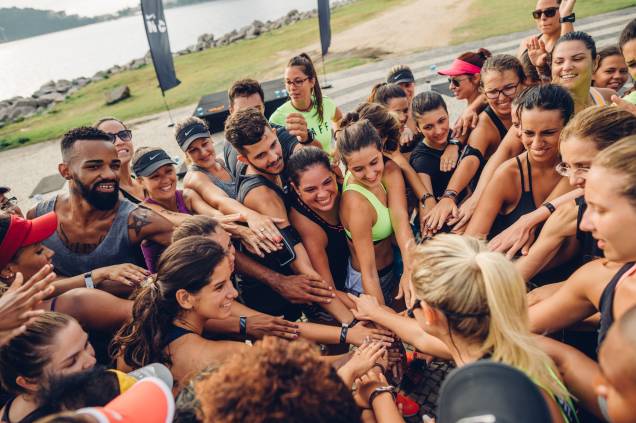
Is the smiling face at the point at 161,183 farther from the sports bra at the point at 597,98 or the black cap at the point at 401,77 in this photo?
the sports bra at the point at 597,98

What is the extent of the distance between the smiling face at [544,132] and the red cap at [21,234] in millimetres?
3419

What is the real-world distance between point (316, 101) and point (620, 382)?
475 centimetres

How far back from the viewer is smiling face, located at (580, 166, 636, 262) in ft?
5.89

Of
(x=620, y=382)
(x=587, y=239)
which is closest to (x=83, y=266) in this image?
(x=620, y=382)

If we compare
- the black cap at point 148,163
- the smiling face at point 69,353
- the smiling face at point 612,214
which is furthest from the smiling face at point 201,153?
the smiling face at point 612,214

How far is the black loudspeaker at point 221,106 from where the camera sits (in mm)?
10723

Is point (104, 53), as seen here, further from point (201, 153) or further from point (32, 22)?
point (32, 22)

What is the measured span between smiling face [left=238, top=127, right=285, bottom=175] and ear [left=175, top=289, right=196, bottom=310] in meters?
1.34

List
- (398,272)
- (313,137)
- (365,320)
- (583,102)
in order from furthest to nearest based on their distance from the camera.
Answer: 1. (313,137)
2. (583,102)
3. (398,272)
4. (365,320)

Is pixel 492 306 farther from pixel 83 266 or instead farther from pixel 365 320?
pixel 83 266

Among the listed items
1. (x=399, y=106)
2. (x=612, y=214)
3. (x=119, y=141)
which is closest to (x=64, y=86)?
(x=119, y=141)

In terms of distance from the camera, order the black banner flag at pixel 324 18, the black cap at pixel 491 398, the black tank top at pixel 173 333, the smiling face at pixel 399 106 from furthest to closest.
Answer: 1. the black banner flag at pixel 324 18
2. the smiling face at pixel 399 106
3. the black tank top at pixel 173 333
4. the black cap at pixel 491 398

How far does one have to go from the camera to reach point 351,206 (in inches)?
123

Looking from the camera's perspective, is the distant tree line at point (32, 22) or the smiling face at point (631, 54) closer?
the smiling face at point (631, 54)
